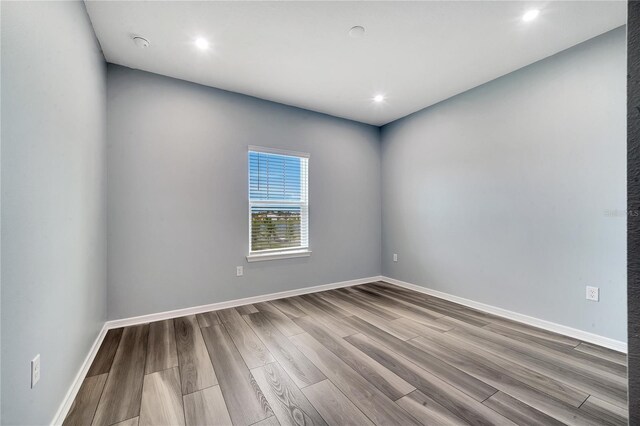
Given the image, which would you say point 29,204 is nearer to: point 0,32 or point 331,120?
point 0,32

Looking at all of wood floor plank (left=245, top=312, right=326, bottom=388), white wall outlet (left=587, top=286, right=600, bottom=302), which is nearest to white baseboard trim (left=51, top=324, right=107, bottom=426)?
wood floor plank (left=245, top=312, right=326, bottom=388)

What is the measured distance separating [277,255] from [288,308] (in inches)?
27.2

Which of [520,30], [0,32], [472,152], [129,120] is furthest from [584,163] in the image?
[129,120]

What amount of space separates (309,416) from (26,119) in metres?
1.95

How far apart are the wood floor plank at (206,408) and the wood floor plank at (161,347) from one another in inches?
17.8

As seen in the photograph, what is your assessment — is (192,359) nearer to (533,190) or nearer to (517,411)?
(517,411)

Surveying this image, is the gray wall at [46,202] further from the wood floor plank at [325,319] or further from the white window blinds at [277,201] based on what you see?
the wood floor plank at [325,319]

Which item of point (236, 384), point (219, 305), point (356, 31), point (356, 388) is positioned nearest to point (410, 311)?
point (356, 388)

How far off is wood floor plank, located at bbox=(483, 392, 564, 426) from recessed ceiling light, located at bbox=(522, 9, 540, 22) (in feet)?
8.77

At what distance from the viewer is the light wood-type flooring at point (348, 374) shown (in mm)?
1457

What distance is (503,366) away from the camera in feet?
6.27

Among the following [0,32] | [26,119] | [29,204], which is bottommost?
[29,204]

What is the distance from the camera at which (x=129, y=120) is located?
2684 millimetres

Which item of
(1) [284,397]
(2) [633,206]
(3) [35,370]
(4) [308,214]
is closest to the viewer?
(2) [633,206]
